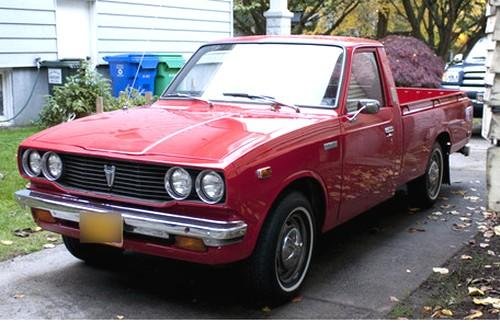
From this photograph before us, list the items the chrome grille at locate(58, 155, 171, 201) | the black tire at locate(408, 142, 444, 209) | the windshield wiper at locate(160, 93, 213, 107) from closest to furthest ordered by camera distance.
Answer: the chrome grille at locate(58, 155, 171, 201)
the windshield wiper at locate(160, 93, 213, 107)
the black tire at locate(408, 142, 444, 209)

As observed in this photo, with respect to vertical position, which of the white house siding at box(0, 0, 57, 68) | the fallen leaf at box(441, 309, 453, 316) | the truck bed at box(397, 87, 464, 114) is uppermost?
the white house siding at box(0, 0, 57, 68)

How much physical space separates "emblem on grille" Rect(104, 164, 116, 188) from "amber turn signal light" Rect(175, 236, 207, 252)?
1.89 feet

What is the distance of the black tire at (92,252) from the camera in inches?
188

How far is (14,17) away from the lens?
10000mm

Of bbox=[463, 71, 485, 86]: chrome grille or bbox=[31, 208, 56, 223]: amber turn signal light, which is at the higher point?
bbox=[463, 71, 485, 86]: chrome grille

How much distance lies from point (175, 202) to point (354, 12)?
67.7 feet

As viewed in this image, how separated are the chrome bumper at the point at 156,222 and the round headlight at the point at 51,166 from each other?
0.15 meters

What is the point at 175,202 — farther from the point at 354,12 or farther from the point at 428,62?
the point at 354,12

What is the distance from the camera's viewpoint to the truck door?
4832 mm

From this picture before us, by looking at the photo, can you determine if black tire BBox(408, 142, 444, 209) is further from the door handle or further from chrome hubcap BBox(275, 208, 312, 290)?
chrome hubcap BBox(275, 208, 312, 290)

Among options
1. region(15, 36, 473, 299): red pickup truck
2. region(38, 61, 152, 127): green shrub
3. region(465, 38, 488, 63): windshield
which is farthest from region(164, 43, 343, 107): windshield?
region(465, 38, 488, 63): windshield

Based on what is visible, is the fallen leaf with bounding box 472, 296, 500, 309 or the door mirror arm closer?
the fallen leaf with bounding box 472, 296, 500, 309

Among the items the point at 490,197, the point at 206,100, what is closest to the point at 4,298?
the point at 206,100

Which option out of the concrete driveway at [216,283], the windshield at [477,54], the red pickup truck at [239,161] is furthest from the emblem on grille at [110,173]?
the windshield at [477,54]
